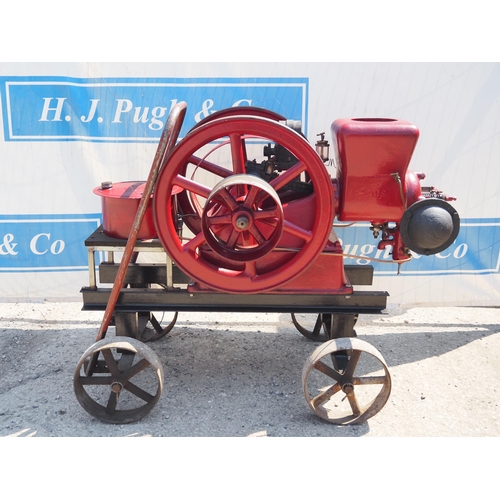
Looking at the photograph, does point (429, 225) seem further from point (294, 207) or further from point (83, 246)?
point (83, 246)

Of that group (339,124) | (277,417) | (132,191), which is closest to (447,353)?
(277,417)

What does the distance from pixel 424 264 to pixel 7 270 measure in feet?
10.4

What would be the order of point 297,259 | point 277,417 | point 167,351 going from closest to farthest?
point 297,259 < point 277,417 < point 167,351

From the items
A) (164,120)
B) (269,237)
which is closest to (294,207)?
(269,237)

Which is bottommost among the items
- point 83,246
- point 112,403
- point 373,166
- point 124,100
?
point 112,403

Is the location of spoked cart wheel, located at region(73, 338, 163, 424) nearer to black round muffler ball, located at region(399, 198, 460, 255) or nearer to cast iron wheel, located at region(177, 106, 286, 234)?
cast iron wheel, located at region(177, 106, 286, 234)

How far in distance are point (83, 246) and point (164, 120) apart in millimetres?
1131

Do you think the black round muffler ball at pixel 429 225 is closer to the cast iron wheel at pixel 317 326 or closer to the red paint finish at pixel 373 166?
the red paint finish at pixel 373 166

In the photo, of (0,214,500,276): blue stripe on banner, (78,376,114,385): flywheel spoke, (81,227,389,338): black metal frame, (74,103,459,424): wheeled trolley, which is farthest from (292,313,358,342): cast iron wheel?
(78,376,114,385): flywheel spoke

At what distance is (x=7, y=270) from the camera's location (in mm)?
4301

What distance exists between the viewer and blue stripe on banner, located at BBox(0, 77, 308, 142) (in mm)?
3992

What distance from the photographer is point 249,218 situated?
2.80m

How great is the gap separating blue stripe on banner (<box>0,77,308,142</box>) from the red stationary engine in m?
1.04
